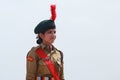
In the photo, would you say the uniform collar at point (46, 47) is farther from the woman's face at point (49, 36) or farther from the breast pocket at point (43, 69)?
the breast pocket at point (43, 69)

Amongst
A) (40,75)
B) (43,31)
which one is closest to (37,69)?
(40,75)

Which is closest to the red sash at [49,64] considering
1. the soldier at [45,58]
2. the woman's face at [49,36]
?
the soldier at [45,58]

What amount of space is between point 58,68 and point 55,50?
0.78 ft

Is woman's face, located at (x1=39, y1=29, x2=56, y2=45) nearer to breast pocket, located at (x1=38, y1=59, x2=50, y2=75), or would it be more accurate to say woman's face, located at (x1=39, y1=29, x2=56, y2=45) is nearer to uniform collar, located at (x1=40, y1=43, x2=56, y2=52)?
uniform collar, located at (x1=40, y1=43, x2=56, y2=52)

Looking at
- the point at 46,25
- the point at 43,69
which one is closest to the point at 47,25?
the point at 46,25

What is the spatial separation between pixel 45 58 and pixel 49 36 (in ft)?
0.81

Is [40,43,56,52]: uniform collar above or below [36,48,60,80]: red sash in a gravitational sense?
above

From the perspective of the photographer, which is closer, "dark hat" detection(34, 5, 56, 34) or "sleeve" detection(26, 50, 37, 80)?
"sleeve" detection(26, 50, 37, 80)

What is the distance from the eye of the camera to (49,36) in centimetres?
511

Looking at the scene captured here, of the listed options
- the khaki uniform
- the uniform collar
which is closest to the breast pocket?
the khaki uniform

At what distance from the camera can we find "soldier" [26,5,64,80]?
16.6ft

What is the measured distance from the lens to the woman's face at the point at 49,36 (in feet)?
16.8

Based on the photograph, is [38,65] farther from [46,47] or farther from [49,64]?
[46,47]

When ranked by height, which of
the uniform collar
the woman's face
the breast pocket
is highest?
the woman's face
